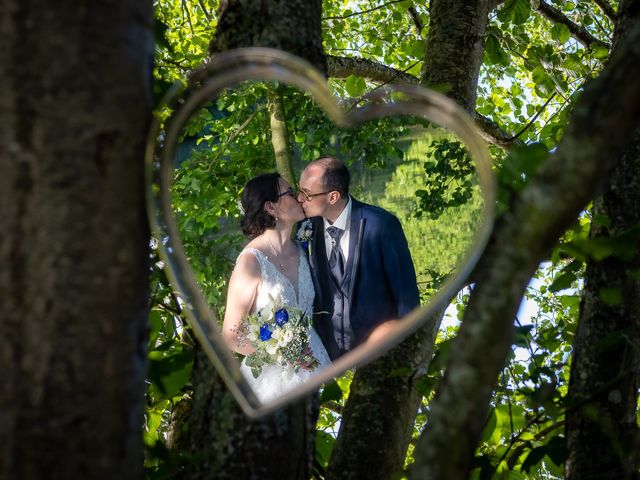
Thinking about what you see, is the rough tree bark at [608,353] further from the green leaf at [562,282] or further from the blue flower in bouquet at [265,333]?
the blue flower in bouquet at [265,333]

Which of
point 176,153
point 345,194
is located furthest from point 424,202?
point 176,153

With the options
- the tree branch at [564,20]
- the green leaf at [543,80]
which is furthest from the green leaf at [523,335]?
the tree branch at [564,20]

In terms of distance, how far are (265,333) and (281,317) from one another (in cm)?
5

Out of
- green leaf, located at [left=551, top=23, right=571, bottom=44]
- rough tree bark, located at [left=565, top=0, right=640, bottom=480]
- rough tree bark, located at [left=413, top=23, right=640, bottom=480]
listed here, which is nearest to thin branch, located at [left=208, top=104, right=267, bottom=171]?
rough tree bark, located at [left=413, top=23, right=640, bottom=480]

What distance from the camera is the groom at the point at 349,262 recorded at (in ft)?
5.61

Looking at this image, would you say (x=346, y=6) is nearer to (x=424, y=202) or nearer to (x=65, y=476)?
(x=424, y=202)

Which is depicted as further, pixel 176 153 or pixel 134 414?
pixel 176 153

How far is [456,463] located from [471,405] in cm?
9

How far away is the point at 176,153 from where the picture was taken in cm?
142

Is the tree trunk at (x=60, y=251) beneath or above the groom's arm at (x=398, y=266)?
beneath

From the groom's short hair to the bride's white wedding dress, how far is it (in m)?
0.15

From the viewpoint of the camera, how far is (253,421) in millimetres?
1595

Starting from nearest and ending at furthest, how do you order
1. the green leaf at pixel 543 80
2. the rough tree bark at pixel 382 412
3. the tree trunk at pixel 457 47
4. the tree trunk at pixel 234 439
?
the tree trunk at pixel 234 439 < the rough tree bark at pixel 382 412 < the tree trunk at pixel 457 47 < the green leaf at pixel 543 80

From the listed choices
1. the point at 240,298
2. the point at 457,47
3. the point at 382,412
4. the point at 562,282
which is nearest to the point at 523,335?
the point at 562,282
